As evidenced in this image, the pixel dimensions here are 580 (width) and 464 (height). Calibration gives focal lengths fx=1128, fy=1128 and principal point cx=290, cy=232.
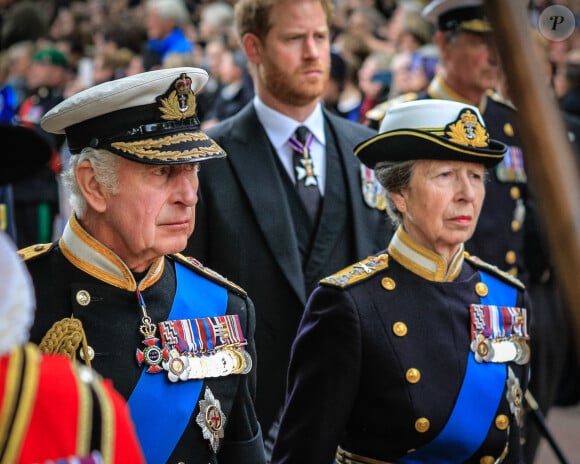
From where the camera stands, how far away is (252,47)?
181 inches

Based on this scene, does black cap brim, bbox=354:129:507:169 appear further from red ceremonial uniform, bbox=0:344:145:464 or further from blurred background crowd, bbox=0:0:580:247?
red ceremonial uniform, bbox=0:344:145:464

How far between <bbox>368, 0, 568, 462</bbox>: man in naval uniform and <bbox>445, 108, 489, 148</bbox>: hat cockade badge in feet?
4.83

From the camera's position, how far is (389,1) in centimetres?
1540

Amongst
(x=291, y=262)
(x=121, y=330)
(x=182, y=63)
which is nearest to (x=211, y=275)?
(x=121, y=330)

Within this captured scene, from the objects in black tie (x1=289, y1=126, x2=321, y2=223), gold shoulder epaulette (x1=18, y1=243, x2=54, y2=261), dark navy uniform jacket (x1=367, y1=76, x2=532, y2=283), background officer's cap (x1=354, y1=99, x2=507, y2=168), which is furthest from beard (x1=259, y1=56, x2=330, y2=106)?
gold shoulder epaulette (x1=18, y1=243, x2=54, y2=261)

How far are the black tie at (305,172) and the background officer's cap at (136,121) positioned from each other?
131cm

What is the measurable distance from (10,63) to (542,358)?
9171 millimetres

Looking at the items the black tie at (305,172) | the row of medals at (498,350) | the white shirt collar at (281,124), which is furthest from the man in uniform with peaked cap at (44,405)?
the white shirt collar at (281,124)

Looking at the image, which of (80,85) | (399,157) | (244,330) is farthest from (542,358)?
(80,85)

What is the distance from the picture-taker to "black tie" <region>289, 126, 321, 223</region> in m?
4.30

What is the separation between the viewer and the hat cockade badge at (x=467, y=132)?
344cm

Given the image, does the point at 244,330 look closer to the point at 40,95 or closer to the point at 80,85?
the point at 40,95
